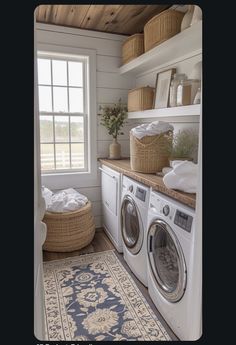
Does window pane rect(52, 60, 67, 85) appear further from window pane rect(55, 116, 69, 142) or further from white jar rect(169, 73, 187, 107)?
white jar rect(169, 73, 187, 107)

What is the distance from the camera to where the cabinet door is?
2.42m

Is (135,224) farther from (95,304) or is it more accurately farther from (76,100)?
(76,100)

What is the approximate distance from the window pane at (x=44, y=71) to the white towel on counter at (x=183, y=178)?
201 centimetres

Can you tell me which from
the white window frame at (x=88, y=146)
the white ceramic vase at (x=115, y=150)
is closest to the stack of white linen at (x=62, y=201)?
the white window frame at (x=88, y=146)

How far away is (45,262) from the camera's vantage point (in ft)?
7.60

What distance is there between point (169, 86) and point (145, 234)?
4.45ft

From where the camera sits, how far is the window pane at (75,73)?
281 cm

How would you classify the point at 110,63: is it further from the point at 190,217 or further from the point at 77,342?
the point at 77,342

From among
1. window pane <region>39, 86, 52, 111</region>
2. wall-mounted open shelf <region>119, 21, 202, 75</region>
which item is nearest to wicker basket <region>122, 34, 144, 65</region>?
wall-mounted open shelf <region>119, 21, 202, 75</region>

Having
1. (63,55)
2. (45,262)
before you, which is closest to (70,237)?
(45,262)

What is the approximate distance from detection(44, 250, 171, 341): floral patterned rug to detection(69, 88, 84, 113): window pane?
1.76 metres

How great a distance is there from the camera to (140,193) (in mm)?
1853

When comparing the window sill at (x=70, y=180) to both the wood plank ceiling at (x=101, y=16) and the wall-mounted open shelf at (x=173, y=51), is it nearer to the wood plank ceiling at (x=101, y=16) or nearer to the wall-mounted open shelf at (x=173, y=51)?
the wall-mounted open shelf at (x=173, y=51)

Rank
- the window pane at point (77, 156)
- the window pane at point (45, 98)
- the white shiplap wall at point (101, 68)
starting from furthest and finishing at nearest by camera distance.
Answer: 1. the window pane at point (77, 156)
2. the window pane at point (45, 98)
3. the white shiplap wall at point (101, 68)
